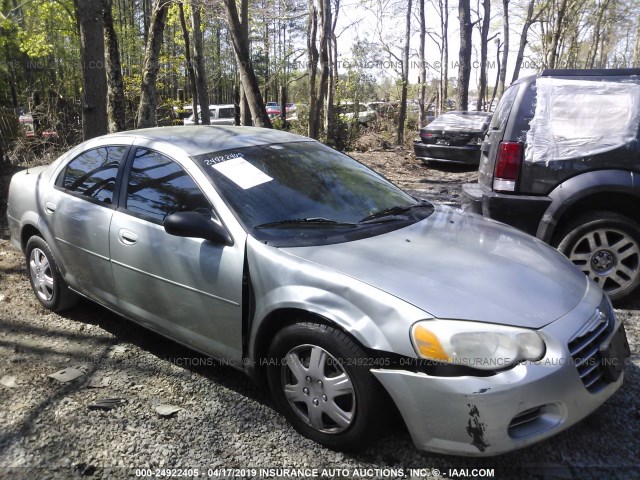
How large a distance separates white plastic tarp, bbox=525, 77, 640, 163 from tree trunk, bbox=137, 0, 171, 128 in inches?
251

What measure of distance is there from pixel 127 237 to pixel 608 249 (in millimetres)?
3725

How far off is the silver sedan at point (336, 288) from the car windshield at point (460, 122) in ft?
30.3

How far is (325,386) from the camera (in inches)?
100

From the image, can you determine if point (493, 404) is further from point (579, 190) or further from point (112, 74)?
point (112, 74)

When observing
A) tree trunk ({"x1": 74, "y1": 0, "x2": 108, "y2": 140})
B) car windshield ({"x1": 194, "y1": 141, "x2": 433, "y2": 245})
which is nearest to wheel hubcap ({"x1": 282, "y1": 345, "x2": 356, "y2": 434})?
car windshield ({"x1": 194, "y1": 141, "x2": 433, "y2": 245})

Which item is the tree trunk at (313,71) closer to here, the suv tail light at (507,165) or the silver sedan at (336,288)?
the suv tail light at (507,165)

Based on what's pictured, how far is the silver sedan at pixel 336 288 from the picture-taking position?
2.23 meters

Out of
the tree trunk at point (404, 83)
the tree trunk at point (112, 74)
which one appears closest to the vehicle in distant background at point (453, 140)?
the tree trunk at point (404, 83)

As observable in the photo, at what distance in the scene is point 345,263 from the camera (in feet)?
8.43

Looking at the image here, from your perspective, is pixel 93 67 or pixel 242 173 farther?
pixel 93 67

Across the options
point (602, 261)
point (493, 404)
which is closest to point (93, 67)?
point (602, 261)

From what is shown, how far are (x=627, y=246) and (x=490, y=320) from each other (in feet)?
8.71

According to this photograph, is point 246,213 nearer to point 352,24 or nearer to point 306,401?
point 306,401

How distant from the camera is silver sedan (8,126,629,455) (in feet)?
7.32
